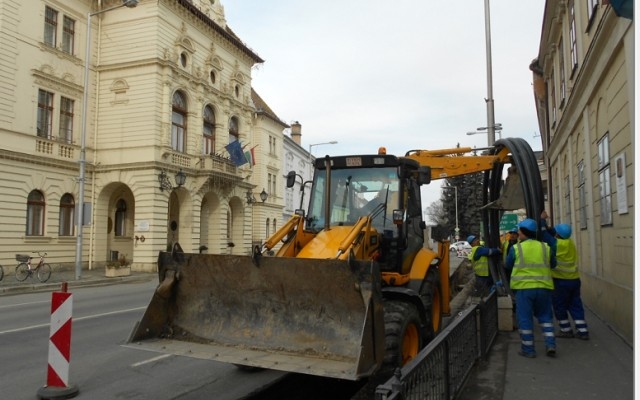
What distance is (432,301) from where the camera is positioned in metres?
7.20

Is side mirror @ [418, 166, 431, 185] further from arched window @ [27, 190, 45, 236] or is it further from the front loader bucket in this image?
arched window @ [27, 190, 45, 236]

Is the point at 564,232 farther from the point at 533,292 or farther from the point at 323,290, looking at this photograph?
the point at 323,290

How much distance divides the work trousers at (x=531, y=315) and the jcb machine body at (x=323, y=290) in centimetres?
118

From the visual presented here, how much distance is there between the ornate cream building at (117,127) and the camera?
2284 cm

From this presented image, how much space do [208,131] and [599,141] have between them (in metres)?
26.0

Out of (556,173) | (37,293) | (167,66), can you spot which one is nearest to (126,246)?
(167,66)

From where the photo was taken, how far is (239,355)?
4957 millimetres

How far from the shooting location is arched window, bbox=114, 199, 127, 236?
96.3 feet

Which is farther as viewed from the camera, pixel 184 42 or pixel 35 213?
pixel 184 42

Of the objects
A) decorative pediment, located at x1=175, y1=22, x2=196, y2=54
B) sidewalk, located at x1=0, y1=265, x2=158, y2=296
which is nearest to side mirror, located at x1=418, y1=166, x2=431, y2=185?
sidewalk, located at x1=0, y1=265, x2=158, y2=296

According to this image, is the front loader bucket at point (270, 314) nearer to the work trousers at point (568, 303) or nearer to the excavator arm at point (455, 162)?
the work trousers at point (568, 303)

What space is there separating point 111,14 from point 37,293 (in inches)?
676

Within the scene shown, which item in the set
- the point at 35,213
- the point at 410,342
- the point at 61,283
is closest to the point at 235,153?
the point at 35,213

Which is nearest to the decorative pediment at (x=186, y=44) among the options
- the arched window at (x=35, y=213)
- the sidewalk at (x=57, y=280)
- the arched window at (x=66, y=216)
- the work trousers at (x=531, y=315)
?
the arched window at (x=66, y=216)
